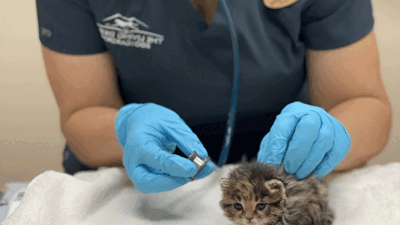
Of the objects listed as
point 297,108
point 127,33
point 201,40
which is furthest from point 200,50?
point 297,108

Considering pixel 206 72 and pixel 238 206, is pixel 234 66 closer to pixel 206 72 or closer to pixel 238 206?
pixel 206 72

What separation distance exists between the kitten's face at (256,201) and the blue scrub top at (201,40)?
17.2 inches

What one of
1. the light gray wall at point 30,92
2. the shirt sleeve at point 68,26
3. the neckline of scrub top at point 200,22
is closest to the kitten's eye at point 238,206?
the neckline of scrub top at point 200,22

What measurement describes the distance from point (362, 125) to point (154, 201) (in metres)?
0.71

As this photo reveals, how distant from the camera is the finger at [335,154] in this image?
92 centimetres

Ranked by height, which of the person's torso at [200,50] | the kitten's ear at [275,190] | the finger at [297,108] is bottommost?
the kitten's ear at [275,190]

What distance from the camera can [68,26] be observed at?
114cm

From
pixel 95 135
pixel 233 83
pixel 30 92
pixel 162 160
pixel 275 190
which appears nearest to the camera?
pixel 275 190

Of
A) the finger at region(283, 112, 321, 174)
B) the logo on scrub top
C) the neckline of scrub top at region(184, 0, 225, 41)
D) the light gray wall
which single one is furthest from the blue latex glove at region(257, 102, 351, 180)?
the light gray wall

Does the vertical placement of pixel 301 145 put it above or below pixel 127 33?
below

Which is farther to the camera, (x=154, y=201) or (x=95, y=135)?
(x=95, y=135)

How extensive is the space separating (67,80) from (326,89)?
36.3 inches

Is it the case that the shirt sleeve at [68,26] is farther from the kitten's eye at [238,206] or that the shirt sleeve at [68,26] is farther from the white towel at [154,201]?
the kitten's eye at [238,206]

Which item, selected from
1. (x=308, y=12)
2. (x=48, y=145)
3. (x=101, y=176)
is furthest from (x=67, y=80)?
(x=48, y=145)
